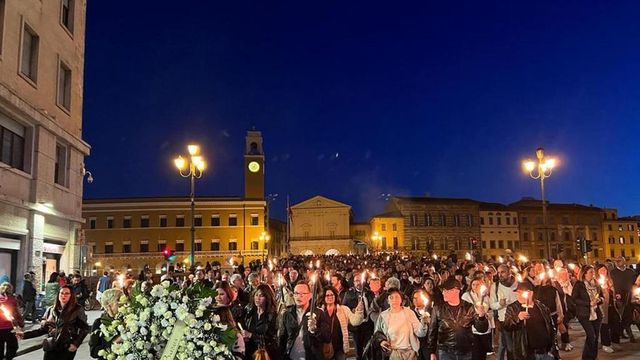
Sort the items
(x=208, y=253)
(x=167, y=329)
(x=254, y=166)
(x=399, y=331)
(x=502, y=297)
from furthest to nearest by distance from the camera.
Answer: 1. (x=254, y=166)
2. (x=208, y=253)
3. (x=502, y=297)
4. (x=399, y=331)
5. (x=167, y=329)

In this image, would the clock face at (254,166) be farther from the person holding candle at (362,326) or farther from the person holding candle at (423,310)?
the person holding candle at (423,310)

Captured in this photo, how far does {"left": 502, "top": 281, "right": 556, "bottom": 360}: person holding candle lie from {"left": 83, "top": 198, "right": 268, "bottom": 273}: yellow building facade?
Answer: 78662 mm

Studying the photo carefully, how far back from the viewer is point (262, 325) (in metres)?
7.50

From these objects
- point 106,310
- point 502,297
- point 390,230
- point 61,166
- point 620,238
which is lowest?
point 502,297

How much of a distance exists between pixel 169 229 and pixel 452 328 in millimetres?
83250

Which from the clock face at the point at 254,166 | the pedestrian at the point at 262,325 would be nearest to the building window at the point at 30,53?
the pedestrian at the point at 262,325

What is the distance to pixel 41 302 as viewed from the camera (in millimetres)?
21312

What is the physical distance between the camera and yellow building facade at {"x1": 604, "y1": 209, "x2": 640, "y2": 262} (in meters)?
113

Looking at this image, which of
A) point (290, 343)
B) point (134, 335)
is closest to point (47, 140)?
point (290, 343)

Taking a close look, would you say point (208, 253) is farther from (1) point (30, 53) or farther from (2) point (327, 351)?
(2) point (327, 351)

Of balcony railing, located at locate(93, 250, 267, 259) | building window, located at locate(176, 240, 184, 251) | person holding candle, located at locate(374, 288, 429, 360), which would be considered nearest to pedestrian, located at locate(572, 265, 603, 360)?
person holding candle, located at locate(374, 288, 429, 360)

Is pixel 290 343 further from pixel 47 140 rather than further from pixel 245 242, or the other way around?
pixel 245 242

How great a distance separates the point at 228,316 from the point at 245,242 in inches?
3245

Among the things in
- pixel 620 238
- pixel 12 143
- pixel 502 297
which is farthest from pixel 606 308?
pixel 620 238
